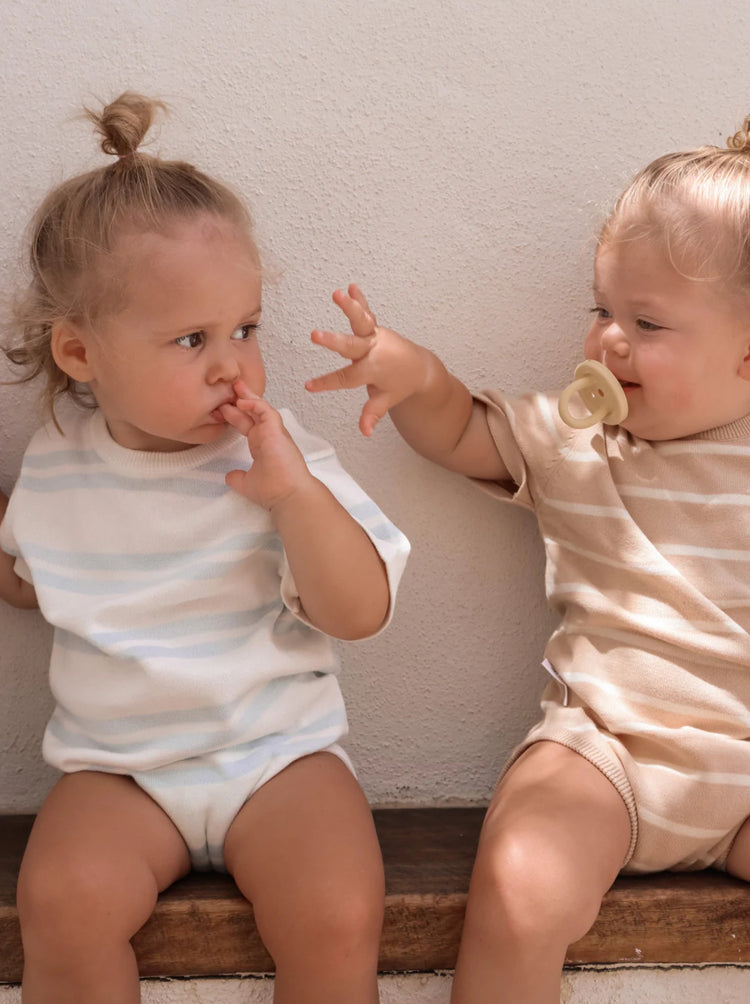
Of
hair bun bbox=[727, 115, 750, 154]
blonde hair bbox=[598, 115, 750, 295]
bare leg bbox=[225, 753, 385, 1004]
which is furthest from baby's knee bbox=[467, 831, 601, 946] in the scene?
hair bun bbox=[727, 115, 750, 154]

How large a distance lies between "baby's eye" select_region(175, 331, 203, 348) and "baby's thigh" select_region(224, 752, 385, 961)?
48 cm

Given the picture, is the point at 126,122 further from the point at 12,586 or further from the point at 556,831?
the point at 556,831

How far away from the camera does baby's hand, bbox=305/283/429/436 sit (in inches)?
52.0

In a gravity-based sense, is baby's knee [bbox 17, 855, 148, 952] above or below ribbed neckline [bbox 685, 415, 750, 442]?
below

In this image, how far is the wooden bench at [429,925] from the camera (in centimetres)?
122

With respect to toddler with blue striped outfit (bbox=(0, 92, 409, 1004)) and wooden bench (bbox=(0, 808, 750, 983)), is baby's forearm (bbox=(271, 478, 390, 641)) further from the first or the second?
wooden bench (bbox=(0, 808, 750, 983))

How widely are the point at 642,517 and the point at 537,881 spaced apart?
1.50 ft

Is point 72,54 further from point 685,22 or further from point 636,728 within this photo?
point 636,728

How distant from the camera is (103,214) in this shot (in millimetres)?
1265

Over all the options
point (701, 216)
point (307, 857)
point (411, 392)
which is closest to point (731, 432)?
point (701, 216)

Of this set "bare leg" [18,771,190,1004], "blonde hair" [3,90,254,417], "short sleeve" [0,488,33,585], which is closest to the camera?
A: "bare leg" [18,771,190,1004]

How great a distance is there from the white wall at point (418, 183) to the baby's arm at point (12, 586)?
0.22 feet

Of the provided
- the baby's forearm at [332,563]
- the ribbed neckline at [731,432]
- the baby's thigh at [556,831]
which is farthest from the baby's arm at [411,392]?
the baby's thigh at [556,831]

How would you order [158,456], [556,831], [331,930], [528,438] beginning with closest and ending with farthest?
[331,930] → [556,831] → [158,456] → [528,438]
